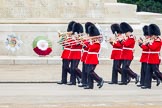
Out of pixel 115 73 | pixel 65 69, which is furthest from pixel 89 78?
pixel 115 73

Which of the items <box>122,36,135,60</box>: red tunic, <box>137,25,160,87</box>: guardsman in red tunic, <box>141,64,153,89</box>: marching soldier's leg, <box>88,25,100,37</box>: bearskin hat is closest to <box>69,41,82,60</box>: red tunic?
<box>88,25,100,37</box>: bearskin hat

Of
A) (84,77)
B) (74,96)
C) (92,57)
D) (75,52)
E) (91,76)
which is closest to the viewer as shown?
(74,96)

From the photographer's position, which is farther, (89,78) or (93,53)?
(89,78)

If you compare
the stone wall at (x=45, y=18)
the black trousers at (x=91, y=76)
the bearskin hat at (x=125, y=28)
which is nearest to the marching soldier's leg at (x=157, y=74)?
the bearskin hat at (x=125, y=28)

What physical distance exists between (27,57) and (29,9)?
190 centimetres

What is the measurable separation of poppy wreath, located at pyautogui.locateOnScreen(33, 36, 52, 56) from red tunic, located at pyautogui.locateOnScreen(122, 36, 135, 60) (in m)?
6.53

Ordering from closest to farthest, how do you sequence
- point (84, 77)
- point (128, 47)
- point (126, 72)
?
1. point (84, 77)
2. point (128, 47)
3. point (126, 72)

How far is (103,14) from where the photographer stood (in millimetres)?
30031

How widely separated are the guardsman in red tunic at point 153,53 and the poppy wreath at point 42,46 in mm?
7516

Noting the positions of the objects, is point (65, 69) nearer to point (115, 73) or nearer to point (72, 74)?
point (72, 74)

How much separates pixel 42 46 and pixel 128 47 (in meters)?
6.76

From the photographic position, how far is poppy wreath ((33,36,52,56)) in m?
28.3

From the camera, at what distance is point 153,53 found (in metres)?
21.3

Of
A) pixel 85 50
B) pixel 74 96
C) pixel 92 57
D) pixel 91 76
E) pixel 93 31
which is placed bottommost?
pixel 74 96
